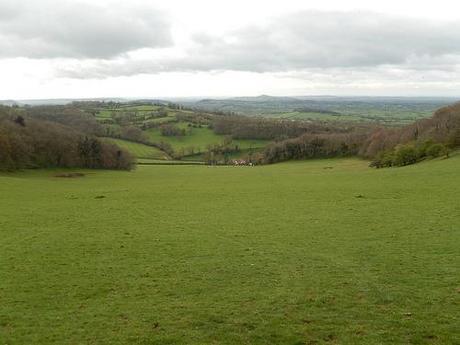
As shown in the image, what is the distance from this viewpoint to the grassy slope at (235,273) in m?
13.2

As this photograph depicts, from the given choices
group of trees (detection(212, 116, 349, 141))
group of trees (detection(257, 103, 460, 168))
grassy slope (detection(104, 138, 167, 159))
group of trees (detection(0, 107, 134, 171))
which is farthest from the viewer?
group of trees (detection(212, 116, 349, 141))

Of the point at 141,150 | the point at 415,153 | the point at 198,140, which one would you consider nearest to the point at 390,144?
the point at 415,153

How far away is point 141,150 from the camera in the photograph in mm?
147375

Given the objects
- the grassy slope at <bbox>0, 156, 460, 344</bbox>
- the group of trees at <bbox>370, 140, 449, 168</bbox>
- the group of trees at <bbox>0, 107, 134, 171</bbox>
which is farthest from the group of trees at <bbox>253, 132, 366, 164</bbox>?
the grassy slope at <bbox>0, 156, 460, 344</bbox>

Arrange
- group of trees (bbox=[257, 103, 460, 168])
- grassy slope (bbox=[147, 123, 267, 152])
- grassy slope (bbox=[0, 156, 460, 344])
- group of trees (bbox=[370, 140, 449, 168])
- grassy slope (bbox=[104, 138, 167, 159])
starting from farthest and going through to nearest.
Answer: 1. grassy slope (bbox=[147, 123, 267, 152])
2. grassy slope (bbox=[104, 138, 167, 159])
3. group of trees (bbox=[257, 103, 460, 168])
4. group of trees (bbox=[370, 140, 449, 168])
5. grassy slope (bbox=[0, 156, 460, 344])

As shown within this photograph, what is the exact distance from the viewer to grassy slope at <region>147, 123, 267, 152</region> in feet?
539

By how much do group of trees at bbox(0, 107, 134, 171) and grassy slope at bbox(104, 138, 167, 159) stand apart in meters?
44.3

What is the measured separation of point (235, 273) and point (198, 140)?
15517cm

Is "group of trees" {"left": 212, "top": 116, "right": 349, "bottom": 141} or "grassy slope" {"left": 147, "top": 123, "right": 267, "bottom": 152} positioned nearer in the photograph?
"grassy slope" {"left": 147, "top": 123, "right": 267, "bottom": 152}

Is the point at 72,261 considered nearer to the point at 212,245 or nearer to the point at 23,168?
the point at 212,245

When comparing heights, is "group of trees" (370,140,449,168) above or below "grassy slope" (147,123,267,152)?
above

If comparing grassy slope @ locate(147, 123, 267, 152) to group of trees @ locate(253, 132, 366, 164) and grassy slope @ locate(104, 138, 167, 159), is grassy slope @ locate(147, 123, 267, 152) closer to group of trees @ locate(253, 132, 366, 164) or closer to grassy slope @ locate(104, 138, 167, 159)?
grassy slope @ locate(104, 138, 167, 159)

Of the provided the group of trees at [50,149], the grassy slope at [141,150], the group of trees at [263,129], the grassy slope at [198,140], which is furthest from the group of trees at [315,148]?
the group of trees at [50,149]

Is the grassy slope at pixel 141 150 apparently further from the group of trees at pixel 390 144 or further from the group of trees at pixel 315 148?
the group of trees at pixel 315 148
